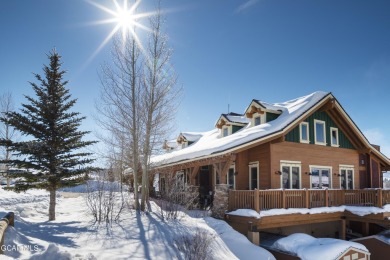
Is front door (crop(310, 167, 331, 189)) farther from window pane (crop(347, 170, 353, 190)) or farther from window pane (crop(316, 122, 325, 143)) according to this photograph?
window pane (crop(347, 170, 353, 190))

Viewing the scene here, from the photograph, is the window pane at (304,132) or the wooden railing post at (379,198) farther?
the window pane at (304,132)

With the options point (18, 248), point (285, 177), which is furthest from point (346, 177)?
point (18, 248)

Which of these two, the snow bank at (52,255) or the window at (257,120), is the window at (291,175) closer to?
the window at (257,120)

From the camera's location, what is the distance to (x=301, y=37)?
50.5ft

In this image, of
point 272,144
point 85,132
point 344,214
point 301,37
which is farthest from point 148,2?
point 344,214

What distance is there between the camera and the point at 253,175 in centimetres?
1582

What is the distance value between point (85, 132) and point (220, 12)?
8444 millimetres

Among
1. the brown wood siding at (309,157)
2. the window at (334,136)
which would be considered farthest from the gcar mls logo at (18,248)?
the window at (334,136)

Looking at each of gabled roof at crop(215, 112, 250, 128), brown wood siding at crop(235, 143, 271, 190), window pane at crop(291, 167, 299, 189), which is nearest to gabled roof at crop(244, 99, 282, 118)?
gabled roof at crop(215, 112, 250, 128)

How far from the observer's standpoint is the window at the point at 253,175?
15.6 meters

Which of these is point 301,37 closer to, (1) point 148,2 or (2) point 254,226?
(1) point 148,2

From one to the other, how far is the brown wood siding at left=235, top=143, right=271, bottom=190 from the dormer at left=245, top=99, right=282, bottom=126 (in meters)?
2.21

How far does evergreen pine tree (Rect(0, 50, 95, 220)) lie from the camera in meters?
12.3

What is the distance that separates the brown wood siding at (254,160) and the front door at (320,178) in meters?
3.33
